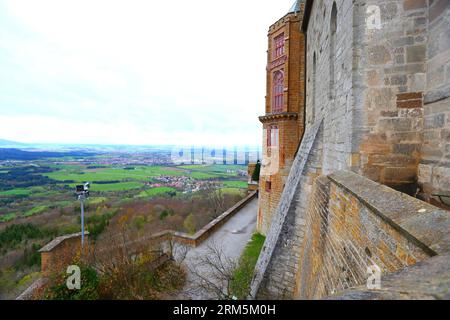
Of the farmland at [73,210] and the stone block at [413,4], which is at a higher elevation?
the stone block at [413,4]

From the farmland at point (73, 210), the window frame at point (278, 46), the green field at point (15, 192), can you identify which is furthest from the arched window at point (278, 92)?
the green field at point (15, 192)

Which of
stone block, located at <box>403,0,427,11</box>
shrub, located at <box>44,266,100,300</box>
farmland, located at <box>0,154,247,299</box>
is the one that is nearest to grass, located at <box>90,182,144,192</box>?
farmland, located at <box>0,154,247,299</box>

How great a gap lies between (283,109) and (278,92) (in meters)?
1.19

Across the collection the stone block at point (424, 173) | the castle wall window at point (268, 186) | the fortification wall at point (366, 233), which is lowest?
the castle wall window at point (268, 186)

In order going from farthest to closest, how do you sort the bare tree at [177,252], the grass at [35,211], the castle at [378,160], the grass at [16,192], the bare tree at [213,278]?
the grass at [16,192]
the grass at [35,211]
the bare tree at [177,252]
the bare tree at [213,278]
the castle at [378,160]

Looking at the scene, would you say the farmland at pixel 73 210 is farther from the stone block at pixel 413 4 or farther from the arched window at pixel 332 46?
the stone block at pixel 413 4

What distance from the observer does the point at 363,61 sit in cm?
386

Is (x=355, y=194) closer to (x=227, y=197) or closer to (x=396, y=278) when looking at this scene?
(x=396, y=278)

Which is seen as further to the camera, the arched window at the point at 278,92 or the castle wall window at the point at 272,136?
the arched window at the point at 278,92

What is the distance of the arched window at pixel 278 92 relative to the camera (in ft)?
39.3

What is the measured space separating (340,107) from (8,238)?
26259mm

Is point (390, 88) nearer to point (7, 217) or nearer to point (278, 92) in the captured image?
point (278, 92)
